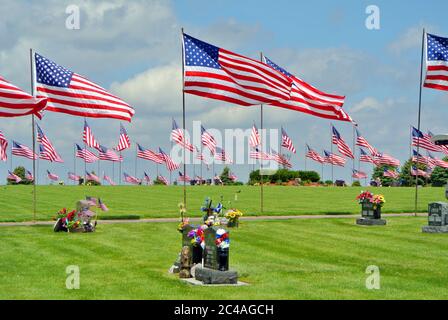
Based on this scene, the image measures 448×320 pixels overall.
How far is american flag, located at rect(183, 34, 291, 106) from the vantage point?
28.1m

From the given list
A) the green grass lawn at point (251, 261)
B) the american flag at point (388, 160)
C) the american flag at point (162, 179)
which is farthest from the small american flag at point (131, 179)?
the green grass lawn at point (251, 261)

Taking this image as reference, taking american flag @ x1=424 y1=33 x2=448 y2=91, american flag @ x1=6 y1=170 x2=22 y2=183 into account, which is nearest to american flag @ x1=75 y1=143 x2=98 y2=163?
american flag @ x1=6 y1=170 x2=22 y2=183

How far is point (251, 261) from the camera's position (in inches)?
869

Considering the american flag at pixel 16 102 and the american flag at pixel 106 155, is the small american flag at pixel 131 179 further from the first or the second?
the american flag at pixel 16 102

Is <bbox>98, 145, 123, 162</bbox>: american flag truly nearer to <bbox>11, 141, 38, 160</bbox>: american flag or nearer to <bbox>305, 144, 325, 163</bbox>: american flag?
<bbox>11, 141, 38, 160</bbox>: american flag

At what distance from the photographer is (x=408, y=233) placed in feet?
99.6

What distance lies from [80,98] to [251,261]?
37.4 ft

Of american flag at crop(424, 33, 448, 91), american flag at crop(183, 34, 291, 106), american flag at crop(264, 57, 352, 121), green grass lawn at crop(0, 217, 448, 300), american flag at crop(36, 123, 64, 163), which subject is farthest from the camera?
american flag at crop(36, 123, 64, 163)

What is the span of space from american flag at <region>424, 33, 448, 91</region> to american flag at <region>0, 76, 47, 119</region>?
60.2 ft

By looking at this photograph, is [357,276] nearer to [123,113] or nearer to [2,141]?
[123,113]

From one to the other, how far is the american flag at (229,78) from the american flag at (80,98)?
3337 mm

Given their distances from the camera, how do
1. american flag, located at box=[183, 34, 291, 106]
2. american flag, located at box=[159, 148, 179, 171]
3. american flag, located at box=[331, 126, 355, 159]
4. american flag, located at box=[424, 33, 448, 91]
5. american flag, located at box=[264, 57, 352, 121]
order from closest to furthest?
american flag, located at box=[183, 34, 291, 106] < american flag, located at box=[264, 57, 352, 121] < american flag, located at box=[424, 33, 448, 91] < american flag, located at box=[331, 126, 355, 159] < american flag, located at box=[159, 148, 179, 171]

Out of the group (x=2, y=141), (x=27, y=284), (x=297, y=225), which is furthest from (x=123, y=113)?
(x=2, y=141)
